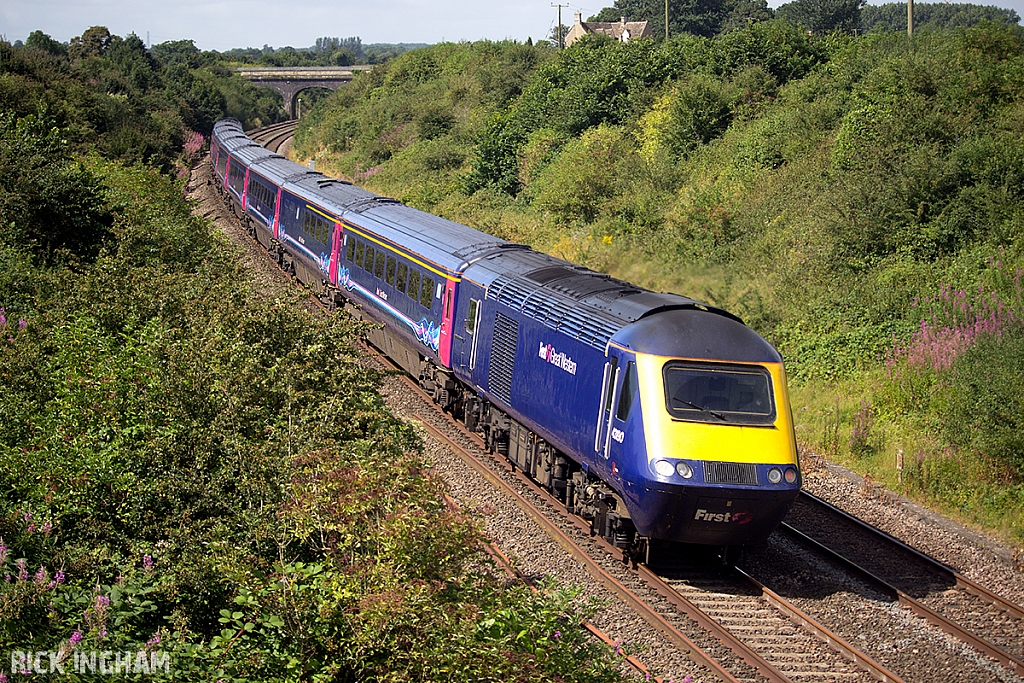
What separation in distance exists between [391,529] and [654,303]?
5132 millimetres

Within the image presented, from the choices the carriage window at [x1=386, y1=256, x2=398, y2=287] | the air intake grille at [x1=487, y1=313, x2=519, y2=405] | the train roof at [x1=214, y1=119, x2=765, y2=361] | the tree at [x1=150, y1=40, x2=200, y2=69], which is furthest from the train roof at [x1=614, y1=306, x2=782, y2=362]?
the tree at [x1=150, y1=40, x2=200, y2=69]

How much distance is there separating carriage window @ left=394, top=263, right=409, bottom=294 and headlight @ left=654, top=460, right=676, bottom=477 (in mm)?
9072

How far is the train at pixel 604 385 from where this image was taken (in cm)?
995

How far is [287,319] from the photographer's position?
11859 mm

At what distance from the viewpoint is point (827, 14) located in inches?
2911

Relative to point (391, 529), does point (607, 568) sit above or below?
below

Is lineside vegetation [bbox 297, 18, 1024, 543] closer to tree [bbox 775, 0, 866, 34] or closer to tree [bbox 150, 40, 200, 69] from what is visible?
tree [bbox 775, 0, 866, 34]

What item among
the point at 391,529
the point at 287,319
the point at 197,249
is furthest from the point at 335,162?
the point at 391,529

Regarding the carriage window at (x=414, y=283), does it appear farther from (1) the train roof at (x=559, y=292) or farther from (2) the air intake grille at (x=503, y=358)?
(2) the air intake grille at (x=503, y=358)

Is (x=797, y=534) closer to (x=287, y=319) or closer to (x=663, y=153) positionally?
(x=287, y=319)

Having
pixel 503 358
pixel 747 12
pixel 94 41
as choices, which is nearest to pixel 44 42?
pixel 94 41

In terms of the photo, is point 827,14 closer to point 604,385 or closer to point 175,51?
point 604,385

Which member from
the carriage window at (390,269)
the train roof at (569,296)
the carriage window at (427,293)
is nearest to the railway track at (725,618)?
the train roof at (569,296)

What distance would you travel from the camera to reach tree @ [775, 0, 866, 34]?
7294 cm
